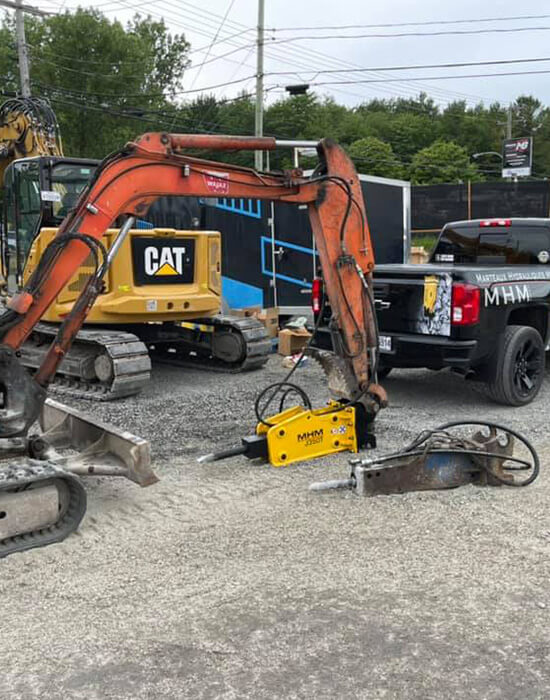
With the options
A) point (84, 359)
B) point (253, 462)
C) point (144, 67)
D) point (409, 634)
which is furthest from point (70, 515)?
point (144, 67)

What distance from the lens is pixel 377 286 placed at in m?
8.02

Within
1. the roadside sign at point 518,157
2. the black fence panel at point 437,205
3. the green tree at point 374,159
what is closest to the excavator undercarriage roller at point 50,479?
the black fence panel at point 437,205

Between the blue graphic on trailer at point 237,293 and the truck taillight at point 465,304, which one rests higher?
the truck taillight at point 465,304

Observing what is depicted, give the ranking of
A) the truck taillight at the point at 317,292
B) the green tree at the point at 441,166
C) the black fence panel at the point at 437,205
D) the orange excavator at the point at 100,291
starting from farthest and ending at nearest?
1. the green tree at the point at 441,166
2. the black fence panel at the point at 437,205
3. the truck taillight at the point at 317,292
4. the orange excavator at the point at 100,291

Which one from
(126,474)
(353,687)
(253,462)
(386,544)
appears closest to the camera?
(353,687)

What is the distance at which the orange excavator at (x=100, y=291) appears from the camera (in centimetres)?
451

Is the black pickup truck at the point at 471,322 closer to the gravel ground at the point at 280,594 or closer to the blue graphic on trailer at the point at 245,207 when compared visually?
the gravel ground at the point at 280,594

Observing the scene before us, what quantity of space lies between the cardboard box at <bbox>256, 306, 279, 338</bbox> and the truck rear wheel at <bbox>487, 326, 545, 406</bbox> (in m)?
4.44

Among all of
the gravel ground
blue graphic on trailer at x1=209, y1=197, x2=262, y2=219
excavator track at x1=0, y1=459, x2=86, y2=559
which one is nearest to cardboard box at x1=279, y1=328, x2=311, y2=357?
blue graphic on trailer at x1=209, y1=197, x2=262, y2=219

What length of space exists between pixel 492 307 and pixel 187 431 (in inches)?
126

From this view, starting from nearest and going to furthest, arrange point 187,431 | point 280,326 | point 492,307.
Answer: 1. point 187,431
2. point 492,307
3. point 280,326

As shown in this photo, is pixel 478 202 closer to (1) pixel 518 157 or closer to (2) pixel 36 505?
(1) pixel 518 157

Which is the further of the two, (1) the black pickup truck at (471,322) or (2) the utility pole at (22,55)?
(2) the utility pole at (22,55)

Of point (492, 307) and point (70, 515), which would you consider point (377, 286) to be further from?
point (70, 515)
